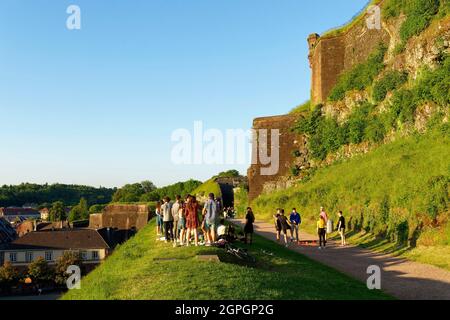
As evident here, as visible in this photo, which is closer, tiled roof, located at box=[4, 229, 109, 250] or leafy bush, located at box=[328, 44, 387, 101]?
leafy bush, located at box=[328, 44, 387, 101]

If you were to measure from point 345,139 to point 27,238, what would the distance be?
4469 cm

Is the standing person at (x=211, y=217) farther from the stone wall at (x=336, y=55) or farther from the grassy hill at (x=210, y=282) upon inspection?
the stone wall at (x=336, y=55)

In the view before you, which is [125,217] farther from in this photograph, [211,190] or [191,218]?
[191,218]

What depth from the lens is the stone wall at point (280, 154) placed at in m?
41.6

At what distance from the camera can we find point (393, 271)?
541 inches

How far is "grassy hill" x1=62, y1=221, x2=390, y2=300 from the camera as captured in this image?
819 centimetres

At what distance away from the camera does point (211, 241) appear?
14.6 meters

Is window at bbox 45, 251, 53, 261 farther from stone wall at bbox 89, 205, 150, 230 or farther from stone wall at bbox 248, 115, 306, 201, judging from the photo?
stone wall at bbox 248, 115, 306, 201

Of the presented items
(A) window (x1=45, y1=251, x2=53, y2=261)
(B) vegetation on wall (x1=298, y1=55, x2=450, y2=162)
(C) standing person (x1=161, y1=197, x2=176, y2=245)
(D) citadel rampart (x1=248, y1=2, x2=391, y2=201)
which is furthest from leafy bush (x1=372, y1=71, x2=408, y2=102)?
(A) window (x1=45, y1=251, x2=53, y2=261)

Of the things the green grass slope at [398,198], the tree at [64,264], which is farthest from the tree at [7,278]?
the green grass slope at [398,198]

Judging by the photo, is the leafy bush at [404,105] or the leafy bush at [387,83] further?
the leafy bush at [387,83]

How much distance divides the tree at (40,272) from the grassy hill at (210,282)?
129 feet

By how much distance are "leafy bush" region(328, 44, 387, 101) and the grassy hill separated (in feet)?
80.3
